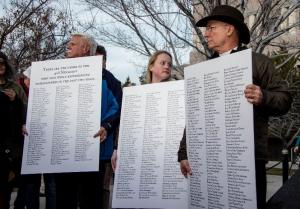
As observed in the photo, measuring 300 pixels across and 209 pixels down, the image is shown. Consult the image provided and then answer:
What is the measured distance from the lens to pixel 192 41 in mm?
10789

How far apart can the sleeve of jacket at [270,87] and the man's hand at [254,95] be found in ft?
0.53

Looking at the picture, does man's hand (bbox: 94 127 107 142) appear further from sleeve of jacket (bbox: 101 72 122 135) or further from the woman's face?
the woman's face

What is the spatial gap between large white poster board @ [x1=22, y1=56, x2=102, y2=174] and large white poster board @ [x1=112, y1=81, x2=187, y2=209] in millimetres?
406

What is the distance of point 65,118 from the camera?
467 centimetres

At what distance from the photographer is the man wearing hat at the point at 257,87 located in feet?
10.8

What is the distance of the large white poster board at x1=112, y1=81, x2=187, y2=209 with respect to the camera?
4.62 m

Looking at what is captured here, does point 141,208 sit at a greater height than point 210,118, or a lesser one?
lesser

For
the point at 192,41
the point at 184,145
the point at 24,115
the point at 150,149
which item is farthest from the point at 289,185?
the point at 192,41

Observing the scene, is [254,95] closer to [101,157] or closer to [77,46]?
[101,157]

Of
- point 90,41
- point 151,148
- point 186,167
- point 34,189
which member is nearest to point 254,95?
point 186,167

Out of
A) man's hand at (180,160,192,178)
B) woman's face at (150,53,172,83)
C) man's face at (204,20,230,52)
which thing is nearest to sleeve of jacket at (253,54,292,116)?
man's face at (204,20,230,52)

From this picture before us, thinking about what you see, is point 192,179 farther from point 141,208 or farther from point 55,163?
point 55,163

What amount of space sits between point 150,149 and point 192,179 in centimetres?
104

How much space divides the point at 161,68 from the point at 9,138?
163 centimetres
